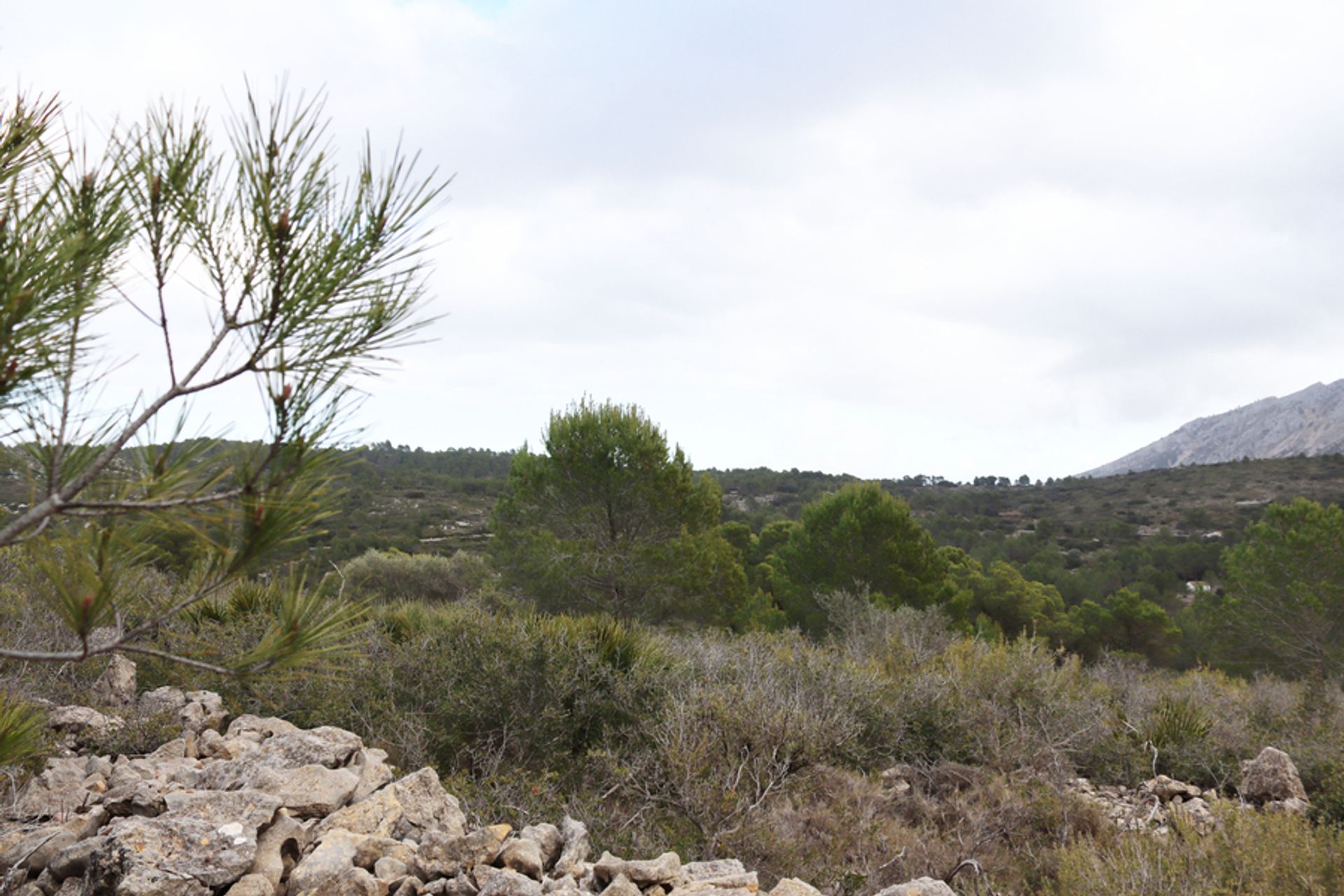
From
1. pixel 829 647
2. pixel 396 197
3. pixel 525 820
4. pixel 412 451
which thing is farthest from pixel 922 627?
pixel 412 451

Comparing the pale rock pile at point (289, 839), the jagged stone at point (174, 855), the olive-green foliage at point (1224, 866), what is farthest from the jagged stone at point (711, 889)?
the jagged stone at point (174, 855)

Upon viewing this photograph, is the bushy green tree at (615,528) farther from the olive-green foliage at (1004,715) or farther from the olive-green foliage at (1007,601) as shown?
the olive-green foliage at (1007,601)

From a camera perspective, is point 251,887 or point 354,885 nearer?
point 251,887

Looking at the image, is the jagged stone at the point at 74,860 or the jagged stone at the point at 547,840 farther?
the jagged stone at the point at 547,840

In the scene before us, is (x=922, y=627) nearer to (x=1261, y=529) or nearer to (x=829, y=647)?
(x=829, y=647)

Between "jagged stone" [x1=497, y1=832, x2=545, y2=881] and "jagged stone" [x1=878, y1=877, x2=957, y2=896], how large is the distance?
5.98 ft

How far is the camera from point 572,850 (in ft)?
13.4

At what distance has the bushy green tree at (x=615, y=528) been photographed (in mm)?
15164

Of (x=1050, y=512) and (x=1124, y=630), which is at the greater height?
(x=1050, y=512)

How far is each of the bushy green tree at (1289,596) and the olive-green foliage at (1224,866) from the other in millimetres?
16800

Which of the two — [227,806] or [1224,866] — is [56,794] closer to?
[227,806]

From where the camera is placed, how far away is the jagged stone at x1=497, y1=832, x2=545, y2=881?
3.83 meters

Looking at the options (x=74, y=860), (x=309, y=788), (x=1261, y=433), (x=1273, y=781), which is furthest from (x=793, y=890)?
(x=1261, y=433)

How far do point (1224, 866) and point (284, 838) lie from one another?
200 inches
